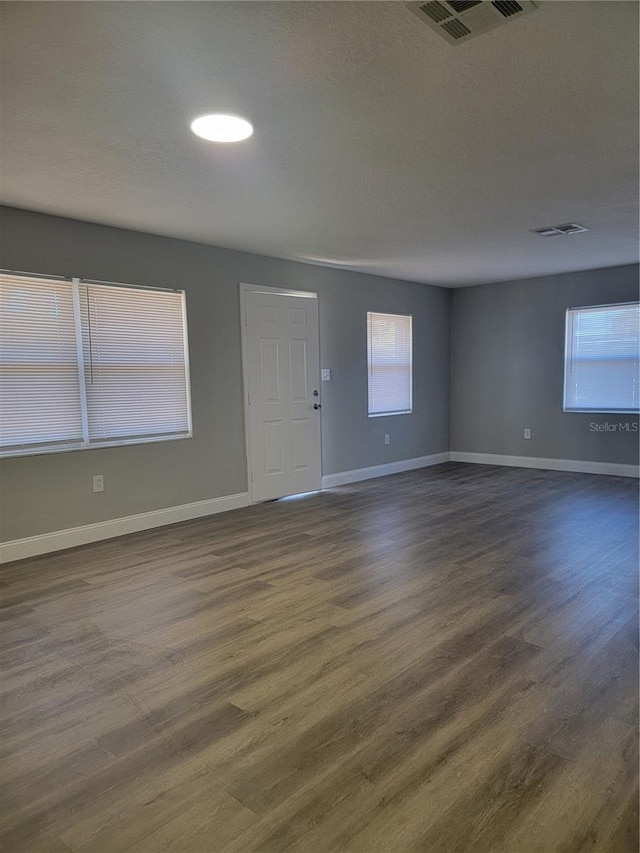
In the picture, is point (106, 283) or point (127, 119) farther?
point (106, 283)

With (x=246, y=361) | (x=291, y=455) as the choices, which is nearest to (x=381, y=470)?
(x=291, y=455)

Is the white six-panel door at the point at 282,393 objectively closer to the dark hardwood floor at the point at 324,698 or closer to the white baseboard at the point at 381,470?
the white baseboard at the point at 381,470

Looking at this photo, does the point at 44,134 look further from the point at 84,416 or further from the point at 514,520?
the point at 514,520

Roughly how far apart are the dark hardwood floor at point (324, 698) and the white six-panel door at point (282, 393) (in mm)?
1568

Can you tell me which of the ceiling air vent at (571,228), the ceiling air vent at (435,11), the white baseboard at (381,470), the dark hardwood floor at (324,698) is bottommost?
the dark hardwood floor at (324,698)

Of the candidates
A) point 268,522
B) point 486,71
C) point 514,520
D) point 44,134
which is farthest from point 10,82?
point 514,520

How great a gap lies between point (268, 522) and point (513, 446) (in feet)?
13.4

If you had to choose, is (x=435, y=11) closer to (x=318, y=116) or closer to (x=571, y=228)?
(x=318, y=116)

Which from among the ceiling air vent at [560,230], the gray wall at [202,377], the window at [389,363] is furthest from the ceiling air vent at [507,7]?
the window at [389,363]

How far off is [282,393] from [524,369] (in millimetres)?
3512

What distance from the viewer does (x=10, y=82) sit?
2084 mm

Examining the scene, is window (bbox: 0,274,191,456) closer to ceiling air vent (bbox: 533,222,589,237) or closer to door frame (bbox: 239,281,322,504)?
door frame (bbox: 239,281,322,504)

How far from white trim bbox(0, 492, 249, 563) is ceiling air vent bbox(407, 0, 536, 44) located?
3873mm

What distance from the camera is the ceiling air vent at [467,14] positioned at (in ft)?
5.47
